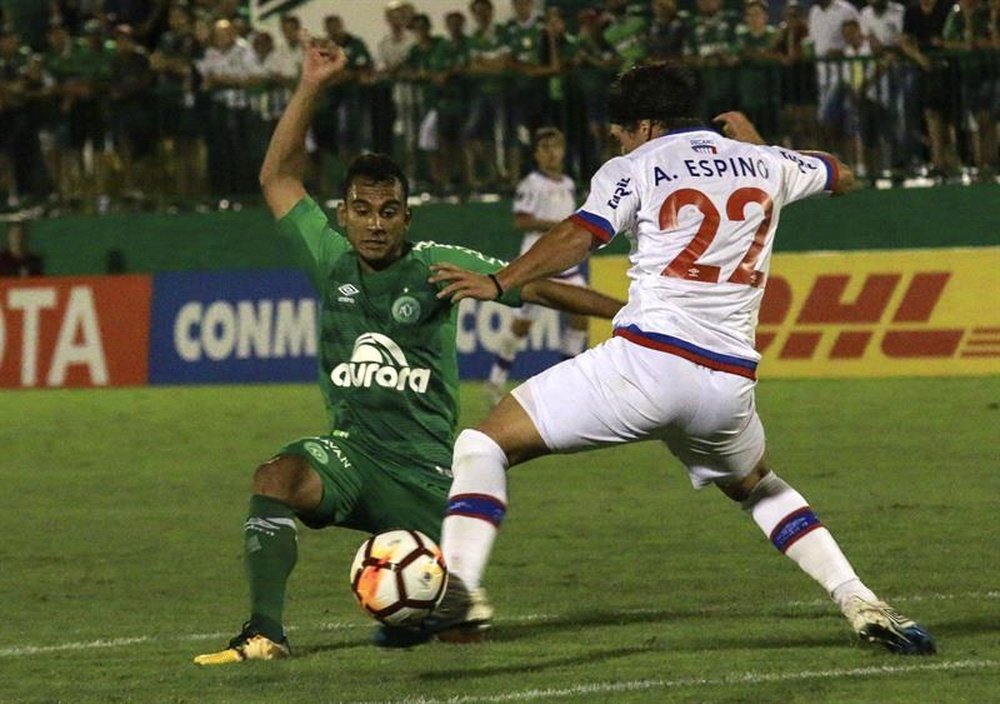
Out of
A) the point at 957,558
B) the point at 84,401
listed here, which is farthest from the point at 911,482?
the point at 84,401

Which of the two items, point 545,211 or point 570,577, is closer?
point 570,577

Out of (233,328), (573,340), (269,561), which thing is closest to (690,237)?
(269,561)

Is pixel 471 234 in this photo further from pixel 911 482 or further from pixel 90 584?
pixel 90 584

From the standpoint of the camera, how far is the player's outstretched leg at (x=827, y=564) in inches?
278

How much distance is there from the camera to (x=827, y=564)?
7340 mm

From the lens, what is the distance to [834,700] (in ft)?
20.9

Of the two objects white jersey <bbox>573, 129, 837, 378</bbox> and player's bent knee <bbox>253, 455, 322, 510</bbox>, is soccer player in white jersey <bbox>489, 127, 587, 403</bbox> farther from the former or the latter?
white jersey <bbox>573, 129, 837, 378</bbox>

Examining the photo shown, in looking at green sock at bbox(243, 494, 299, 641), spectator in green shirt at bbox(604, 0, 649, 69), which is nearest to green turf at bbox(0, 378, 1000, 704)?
green sock at bbox(243, 494, 299, 641)

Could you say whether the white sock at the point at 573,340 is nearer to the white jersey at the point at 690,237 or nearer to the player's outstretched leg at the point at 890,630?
the white jersey at the point at 690,237

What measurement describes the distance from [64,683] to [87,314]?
1461cm

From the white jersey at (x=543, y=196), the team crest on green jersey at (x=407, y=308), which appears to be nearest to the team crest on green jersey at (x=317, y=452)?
the team crest on green jersey at (x=407, y=308)

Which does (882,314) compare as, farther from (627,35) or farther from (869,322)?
(627,35)

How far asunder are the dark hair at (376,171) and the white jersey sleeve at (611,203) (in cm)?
96

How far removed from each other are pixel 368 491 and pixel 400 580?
0.88 m
